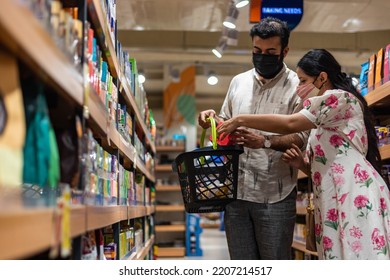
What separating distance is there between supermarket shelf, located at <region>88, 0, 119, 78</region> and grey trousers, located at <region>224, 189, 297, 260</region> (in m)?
0.86

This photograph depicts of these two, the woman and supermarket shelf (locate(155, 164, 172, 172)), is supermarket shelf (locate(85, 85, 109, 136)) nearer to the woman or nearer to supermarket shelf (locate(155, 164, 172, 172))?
the woman

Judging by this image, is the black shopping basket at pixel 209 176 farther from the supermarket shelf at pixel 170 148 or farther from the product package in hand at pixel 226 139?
the supermarket shelf at pixel 170 148

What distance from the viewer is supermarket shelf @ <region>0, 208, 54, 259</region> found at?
0.85 meters

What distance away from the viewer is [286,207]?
2496 millimetres

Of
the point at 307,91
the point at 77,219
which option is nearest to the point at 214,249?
the point at 307,91

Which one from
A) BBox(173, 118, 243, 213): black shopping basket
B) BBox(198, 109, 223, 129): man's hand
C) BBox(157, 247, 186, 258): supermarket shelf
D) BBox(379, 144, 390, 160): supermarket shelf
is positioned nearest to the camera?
BBox(173, 118, 243, 213): black shopping basket

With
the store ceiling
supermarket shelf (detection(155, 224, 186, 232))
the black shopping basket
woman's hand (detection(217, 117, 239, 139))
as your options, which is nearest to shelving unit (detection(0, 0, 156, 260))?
the black shopping basket

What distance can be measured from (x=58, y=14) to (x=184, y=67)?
948cm

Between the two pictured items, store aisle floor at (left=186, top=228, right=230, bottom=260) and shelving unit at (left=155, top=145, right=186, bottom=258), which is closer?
store aisle floor at (left=186, top=228, right=230, bottom=260)

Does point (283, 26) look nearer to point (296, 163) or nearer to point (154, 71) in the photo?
point (296, 163)

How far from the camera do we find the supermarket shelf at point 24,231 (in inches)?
33.6

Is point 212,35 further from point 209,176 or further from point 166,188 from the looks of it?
point 209,176

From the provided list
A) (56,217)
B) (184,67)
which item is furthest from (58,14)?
(184,67)

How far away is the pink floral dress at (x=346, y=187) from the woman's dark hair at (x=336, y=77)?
0.32ft
